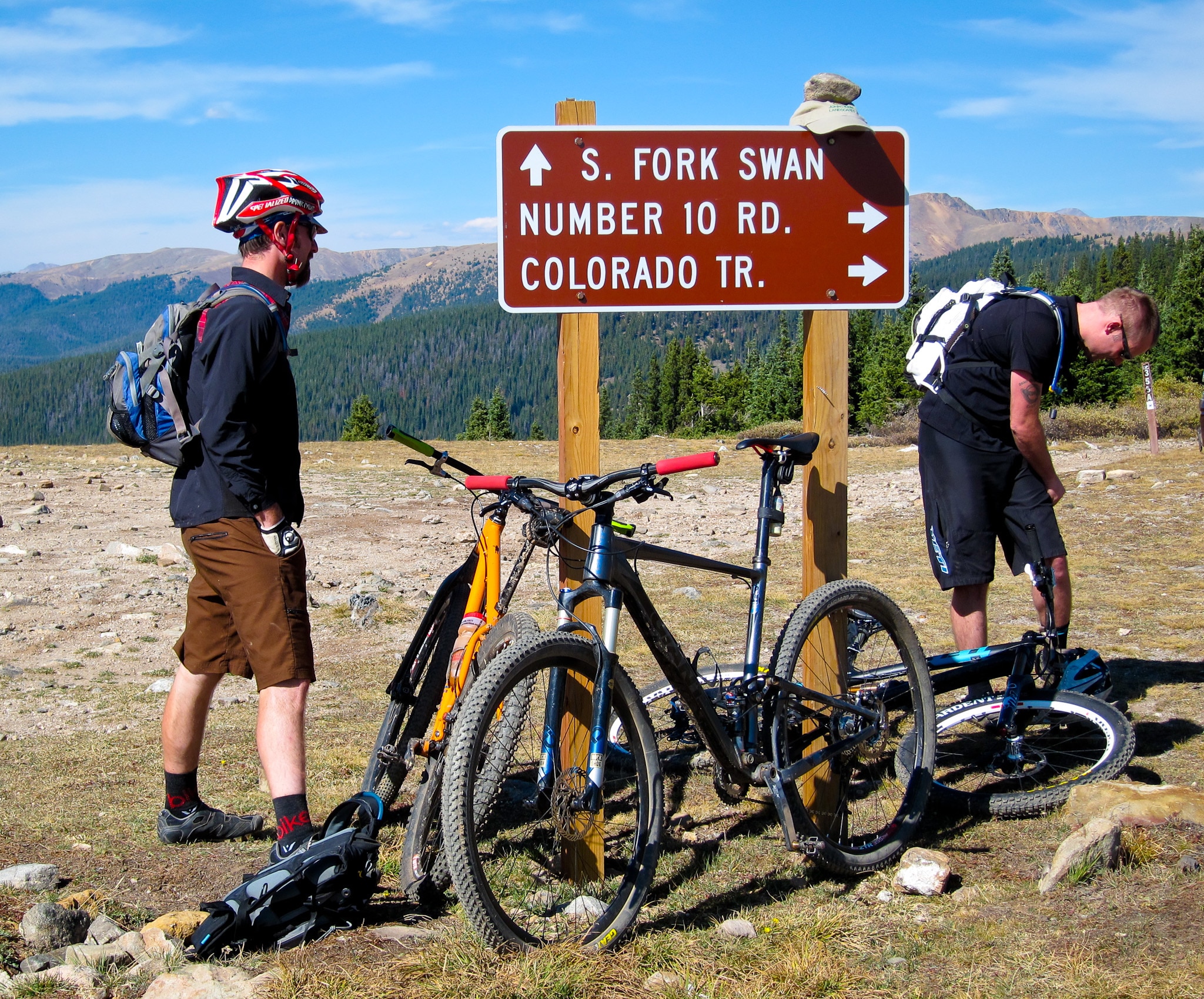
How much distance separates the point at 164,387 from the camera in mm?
3518

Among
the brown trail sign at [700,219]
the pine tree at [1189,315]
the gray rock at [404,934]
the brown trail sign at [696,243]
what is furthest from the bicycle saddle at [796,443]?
the pine tree at [1189,315]

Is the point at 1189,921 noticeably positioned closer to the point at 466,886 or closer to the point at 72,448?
the point at 466,886

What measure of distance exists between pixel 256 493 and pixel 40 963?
151cm

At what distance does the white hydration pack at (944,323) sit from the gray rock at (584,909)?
9.25 ft

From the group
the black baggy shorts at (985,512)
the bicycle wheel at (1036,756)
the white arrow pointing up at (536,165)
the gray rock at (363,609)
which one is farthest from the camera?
the gray rock at (363,609)

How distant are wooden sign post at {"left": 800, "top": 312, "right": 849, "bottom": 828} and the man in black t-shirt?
0.84 metres

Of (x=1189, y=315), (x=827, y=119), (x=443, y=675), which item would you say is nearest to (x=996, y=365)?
(x=827, y=119)

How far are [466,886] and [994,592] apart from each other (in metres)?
6.80

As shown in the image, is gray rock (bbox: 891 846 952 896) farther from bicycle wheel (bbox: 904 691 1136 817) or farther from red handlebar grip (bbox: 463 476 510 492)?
red handlebar grip (bbox: 463 476 510 492)

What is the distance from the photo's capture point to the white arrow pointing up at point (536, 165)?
351 cm

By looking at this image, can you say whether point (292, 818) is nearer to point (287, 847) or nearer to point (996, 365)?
point (287, 847)

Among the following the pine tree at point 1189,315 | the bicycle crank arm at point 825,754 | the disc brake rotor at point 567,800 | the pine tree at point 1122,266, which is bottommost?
the bicycle crank arm at point 825,754

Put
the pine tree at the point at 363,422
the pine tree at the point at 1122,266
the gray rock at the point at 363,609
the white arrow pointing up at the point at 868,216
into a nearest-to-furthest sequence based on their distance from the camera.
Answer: the white arrow pointing up at the point at 868,216, the gray rock at the point at 363,609, the pine tree at the point at 363,422, the pine tree at the point at 1122,266

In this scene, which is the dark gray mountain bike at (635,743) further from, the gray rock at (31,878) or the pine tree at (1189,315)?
the pine tree at (1189,315)
